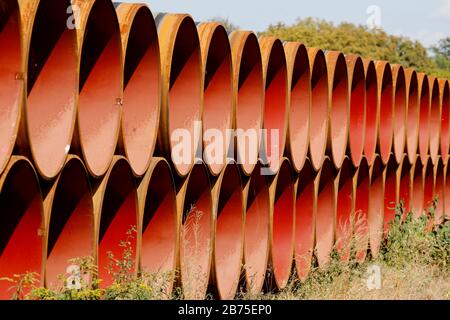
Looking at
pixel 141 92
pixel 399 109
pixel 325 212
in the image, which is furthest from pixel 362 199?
pixel 141 92

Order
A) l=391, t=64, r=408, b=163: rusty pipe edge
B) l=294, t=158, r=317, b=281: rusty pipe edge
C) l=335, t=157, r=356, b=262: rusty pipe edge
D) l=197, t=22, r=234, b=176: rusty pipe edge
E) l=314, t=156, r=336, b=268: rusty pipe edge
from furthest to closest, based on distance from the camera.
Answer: l=391, t=64, r=408, b=163: rusty pipe edge, l=335, t=157, r=356, b=262: rusty pipe edge, l=314, t=156, r=336, b=268: rusty pipe edge, l=294, t=158, r=317, b=281: rusty pipe edge, l=197, t=22, r=234, b=176: rusty pipe edge

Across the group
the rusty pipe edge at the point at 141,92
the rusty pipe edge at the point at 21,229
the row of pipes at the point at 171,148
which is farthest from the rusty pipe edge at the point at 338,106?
the rusty pipe edge at the point at 21,229

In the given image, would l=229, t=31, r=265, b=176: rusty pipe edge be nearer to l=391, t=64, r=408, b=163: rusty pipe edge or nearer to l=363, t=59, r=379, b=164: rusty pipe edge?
A: l=363, t=59, r=379, b=164: rusty pipe edge

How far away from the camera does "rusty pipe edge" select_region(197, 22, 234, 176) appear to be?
538 cm

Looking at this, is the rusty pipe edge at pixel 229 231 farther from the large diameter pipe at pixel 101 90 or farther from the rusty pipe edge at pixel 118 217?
the large diameter pipe at pixel 101 90

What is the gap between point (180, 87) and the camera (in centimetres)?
530

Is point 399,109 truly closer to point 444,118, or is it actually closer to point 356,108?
point 356,108

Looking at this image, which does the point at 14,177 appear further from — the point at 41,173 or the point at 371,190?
the point at 371,190

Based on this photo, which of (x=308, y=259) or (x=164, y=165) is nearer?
(x=164, y=165)

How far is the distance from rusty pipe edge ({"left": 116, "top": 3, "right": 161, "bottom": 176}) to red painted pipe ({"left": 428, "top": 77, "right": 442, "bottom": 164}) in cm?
646

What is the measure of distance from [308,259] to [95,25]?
3.01 m

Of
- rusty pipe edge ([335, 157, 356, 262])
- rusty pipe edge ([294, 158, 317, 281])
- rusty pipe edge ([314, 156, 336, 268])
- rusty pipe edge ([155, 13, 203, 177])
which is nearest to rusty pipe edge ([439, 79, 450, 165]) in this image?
rusty pipe edge ([335, 157, 356, 262])

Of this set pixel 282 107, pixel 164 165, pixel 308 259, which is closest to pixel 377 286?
pixel 308 259
